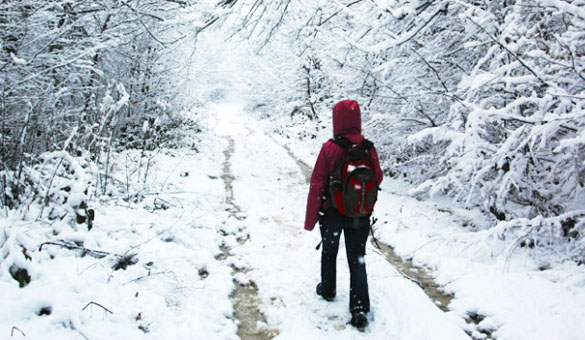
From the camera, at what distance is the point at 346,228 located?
11.3 feet

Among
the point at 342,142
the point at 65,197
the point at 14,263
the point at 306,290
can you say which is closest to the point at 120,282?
the point at 14,263

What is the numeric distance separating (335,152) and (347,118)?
339 millimetres

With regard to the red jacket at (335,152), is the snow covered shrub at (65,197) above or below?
below

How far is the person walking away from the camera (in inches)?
131

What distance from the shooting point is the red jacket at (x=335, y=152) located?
131 inches

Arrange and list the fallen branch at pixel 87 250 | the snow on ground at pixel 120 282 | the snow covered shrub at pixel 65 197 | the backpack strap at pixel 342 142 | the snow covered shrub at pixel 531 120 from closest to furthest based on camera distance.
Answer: the snow on ground at pixel 120 282
the backpack strap at pixel 342 142
the snow covered shrub at pixel 531 120
the fallen branch at pixel 87 250
the snow covered shrub at pixel 65 197

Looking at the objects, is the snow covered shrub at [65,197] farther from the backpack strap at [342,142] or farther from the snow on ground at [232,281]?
the backpack strap at [342,142]

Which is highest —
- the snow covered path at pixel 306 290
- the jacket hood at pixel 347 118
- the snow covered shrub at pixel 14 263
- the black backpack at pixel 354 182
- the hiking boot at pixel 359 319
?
the jacket hood at pixel 347 118

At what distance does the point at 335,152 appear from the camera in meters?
3.36

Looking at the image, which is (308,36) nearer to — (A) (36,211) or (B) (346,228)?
(B) (346,228)

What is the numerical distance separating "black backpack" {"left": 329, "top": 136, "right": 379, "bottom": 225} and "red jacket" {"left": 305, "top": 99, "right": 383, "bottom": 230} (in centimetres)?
10

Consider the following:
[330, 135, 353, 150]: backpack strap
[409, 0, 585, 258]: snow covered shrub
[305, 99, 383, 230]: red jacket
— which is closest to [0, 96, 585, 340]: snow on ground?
[409, 0, 585, 258]: snow covered shrub

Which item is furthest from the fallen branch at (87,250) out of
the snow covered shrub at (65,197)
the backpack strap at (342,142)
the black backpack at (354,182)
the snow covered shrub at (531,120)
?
the snow covered shrub at (531,120)

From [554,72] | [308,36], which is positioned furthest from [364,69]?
[554,72]
